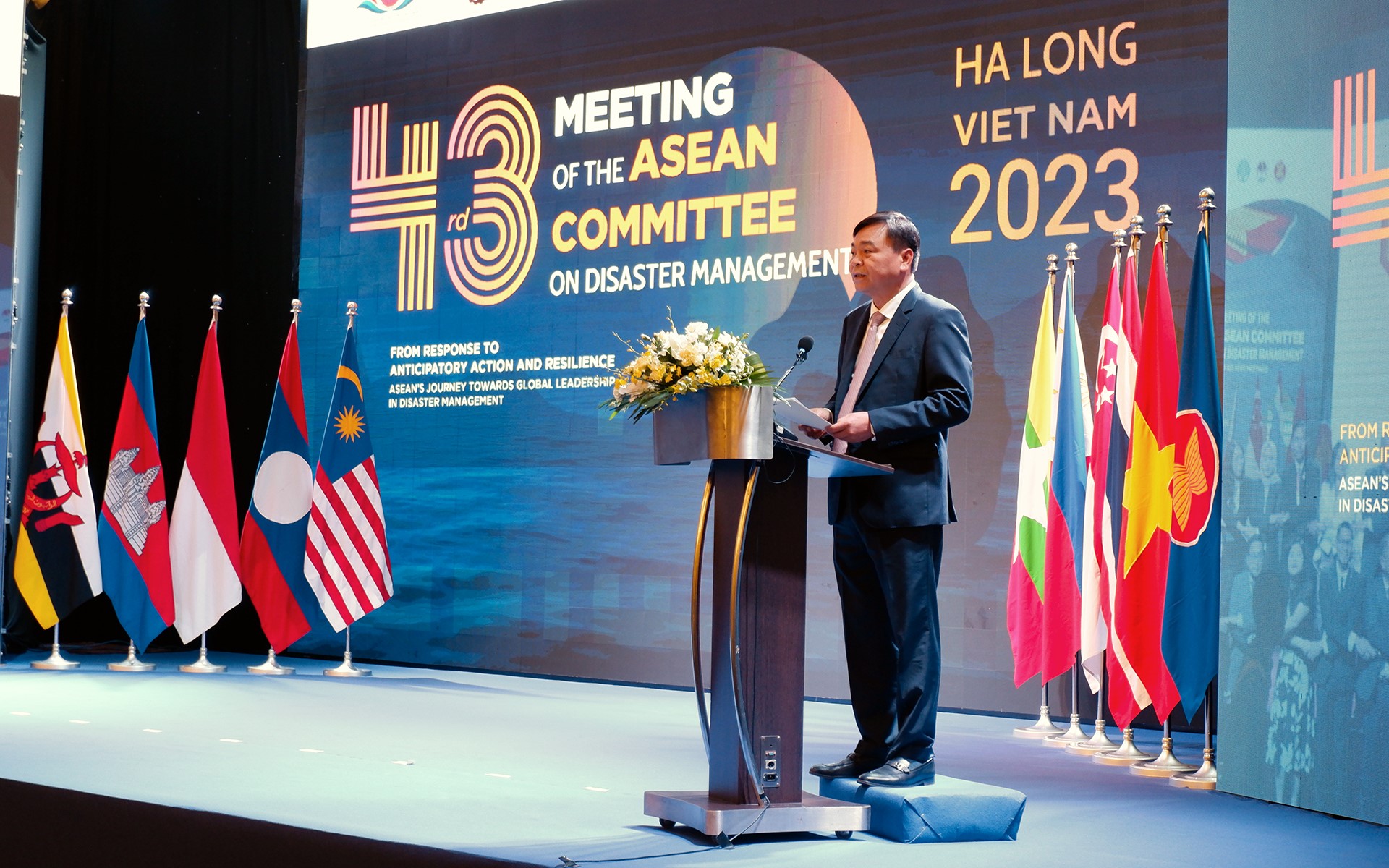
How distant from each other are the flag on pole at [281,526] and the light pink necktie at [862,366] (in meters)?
4.43

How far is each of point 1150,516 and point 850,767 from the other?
5.79ft

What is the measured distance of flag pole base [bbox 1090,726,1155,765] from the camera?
16.2 feet

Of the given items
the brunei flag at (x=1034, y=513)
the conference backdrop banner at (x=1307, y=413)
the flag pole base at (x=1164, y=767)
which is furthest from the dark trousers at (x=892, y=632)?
the brunei flag at (x=1034, y=513)

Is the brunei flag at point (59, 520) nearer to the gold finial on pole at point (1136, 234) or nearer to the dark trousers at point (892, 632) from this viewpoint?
the dark trousers at point (892, 632)

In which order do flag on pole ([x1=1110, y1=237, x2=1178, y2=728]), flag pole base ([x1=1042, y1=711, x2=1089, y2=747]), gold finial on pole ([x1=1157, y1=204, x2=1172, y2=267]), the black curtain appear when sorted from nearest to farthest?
1. flag on pole ([x1=1110, y1=237, x2=1178, y2=728])
2. gold finial on pole ([x1=1157, y1=204, x2=1172, y2=267])
3. flag pole base ([x1=1042, y1=711, x2=1089, y2=747])
4. the black curtain

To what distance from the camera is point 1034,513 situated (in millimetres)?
5652

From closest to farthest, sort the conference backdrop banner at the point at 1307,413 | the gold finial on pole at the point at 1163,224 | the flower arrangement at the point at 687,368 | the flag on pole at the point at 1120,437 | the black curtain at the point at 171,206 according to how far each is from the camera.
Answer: the flower arrangement at the point at 687,368 < the conference backdrop banner at the point at 1307,413 < the gold finial on pole at the point at 1163,224 < the flag on pole at the point at 1120,437 < the black curtain at the point at 171,206

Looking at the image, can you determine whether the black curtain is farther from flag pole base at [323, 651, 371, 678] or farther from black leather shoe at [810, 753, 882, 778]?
black leather shoe at [810, 753, 882, 778]

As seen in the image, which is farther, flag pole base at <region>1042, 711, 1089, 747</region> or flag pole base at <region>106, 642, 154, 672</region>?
flag pole base at <region>106, 642, 154, 672</region>

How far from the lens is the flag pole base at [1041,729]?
5.59 metres

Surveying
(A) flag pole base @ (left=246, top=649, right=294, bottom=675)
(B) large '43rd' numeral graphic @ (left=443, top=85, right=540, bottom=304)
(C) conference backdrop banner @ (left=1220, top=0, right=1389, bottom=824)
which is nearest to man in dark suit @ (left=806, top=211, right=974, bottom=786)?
(C) conference backdrop banner @ (left=1220, top=0, right=1389, bottom=824)

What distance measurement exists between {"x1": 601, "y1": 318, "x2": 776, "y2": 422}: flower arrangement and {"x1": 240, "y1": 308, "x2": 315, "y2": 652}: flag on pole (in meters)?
4.57

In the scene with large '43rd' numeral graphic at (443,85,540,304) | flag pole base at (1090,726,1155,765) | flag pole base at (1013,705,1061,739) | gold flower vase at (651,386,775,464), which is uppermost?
large '43rd' numeral graphic at (443,85,540,304)

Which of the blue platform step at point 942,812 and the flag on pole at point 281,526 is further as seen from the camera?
the flag on pole at point 281,526
